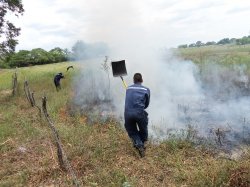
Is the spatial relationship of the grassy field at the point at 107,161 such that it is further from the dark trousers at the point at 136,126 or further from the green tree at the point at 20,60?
the green tree at the point at 20,60

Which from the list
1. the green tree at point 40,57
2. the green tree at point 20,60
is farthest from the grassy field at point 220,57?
the green tree at point 20,60

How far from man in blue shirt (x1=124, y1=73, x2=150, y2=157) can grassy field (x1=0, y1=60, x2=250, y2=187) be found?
31 cm

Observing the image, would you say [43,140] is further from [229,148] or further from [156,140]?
[229,148]

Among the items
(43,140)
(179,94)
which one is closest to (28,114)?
(43,140)

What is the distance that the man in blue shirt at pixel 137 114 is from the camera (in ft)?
24.8

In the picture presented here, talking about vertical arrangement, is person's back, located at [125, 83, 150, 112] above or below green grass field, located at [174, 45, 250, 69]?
above

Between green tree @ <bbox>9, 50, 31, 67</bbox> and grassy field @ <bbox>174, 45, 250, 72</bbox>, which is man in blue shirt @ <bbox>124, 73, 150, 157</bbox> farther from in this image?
green tree @ <bbox>9, 50, 31, 67</bbox>

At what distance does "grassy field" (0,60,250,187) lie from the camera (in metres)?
6.05

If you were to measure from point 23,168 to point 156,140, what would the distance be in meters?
2.99

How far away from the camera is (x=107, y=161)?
7.41m

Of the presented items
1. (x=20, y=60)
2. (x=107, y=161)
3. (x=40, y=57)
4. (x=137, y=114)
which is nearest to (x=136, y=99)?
(x=137, y=114)

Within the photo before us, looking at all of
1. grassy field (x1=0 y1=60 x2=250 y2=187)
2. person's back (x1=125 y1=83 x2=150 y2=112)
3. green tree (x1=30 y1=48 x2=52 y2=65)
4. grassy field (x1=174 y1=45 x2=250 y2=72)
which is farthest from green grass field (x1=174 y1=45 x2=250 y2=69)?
green tree (x1=30 y1=48 x2=52 y2=65)

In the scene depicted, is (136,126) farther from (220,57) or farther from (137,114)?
(220,57)

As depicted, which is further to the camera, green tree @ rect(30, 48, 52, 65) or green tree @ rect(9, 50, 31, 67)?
green tree @ rect(30, 48, 52, 65)
